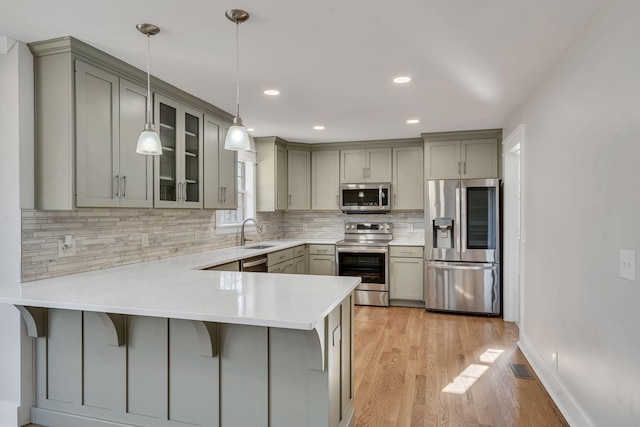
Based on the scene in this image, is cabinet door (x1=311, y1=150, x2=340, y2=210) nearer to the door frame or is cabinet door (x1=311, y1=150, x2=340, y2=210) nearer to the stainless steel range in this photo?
the stainless steel range

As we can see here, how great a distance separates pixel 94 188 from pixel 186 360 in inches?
48.9

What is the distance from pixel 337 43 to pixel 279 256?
9.05ft

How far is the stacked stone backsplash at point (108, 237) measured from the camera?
7.70 feet

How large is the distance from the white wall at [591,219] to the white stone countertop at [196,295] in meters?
1.25

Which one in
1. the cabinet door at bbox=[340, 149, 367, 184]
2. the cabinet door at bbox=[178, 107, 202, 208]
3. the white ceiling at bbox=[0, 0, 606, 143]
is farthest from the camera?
the cabinet door at bbox=[340, 149, 367, 184]

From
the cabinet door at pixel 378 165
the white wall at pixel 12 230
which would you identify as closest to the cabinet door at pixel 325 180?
the cabinet door at pixel 378 165

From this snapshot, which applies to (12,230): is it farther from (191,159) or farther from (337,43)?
(337,43)

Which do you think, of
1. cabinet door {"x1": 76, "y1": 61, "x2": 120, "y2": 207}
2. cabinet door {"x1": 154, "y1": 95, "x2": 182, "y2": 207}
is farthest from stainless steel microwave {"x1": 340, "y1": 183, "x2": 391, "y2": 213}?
cabinet door {"x1": 76, "y1": 61, "x2": 120, "y2": 207}

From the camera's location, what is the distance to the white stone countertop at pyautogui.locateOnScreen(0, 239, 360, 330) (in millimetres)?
1607

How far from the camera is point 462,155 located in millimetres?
4871

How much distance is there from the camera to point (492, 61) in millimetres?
2627

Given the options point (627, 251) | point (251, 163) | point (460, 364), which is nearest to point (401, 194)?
point (251, 163)

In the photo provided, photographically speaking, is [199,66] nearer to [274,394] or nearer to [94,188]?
[94,188]

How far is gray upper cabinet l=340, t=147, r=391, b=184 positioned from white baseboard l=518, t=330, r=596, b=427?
Result: 281cm
